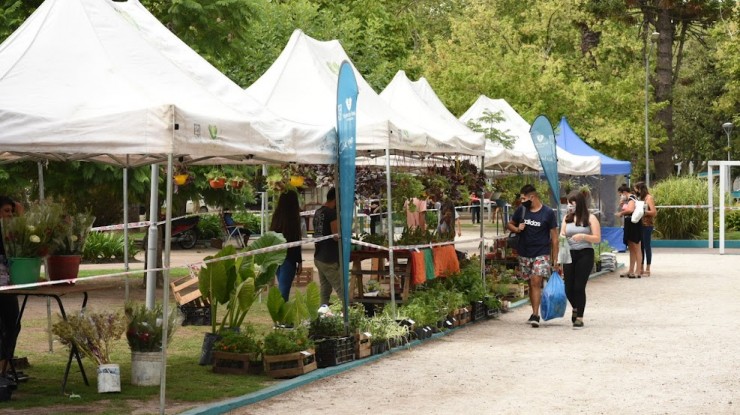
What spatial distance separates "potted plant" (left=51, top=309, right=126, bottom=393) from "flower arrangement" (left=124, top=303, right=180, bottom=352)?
122mm

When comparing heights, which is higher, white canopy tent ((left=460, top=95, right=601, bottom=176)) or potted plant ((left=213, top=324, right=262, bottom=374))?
white canopy tent ((left=460, top=95, right=601, bottom=176))

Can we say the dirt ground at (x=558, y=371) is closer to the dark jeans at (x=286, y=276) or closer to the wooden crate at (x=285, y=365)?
the wooden crate at (x=285, y=365)

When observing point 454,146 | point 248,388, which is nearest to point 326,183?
point 454,146

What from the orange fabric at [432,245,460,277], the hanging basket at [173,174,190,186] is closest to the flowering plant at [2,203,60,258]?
the hanging basket at [173,174,190,186]

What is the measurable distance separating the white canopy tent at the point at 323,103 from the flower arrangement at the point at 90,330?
15.3ft

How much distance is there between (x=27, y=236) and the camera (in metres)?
10.5

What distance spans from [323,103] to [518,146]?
845 centimetres

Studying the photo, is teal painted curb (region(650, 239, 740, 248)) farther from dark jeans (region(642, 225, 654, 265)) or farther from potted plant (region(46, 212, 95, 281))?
potted plant (region(46, 212, 95, 281))

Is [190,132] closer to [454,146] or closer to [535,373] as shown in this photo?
[535,373]

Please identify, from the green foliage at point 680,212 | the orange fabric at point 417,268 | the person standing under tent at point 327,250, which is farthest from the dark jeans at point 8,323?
the green foliage at point 680,212

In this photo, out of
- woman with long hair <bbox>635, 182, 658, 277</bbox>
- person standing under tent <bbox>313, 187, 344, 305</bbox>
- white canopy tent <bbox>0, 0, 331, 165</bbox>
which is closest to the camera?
white canopy tent <bbox>0, 0, 331, 165</bbox>

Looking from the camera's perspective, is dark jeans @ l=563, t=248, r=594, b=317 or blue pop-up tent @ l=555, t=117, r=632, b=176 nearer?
dark jeans @ l=563, t=248, r=594, b=317

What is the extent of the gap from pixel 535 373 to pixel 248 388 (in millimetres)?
3028

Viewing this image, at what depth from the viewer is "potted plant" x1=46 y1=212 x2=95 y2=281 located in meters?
10.6
